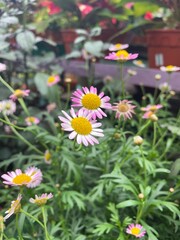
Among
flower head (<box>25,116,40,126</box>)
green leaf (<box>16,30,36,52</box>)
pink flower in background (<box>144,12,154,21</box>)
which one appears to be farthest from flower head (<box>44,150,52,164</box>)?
pink flower in background (<box>144,12,154,21</box>)

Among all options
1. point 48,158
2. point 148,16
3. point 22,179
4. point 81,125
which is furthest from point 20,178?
point 148,16

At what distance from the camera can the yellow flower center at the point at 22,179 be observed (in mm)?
601

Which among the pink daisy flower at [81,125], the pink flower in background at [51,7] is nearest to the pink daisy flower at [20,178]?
the pink daisy flower at [81,125]

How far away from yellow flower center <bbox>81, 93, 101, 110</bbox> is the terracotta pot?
0.62 metres

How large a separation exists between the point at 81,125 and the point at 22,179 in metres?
0.14

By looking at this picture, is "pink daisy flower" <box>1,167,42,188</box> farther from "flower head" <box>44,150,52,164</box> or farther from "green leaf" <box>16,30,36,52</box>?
"green leaf" <box>16,30,36,52</box>

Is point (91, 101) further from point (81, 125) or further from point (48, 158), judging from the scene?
point (48, 158)

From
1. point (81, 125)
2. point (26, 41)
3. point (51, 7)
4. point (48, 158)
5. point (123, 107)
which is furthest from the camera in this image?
point (51, 7)

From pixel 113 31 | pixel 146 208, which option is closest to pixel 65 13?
pixel 113 31

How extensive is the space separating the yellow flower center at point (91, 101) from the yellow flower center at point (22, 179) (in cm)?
16

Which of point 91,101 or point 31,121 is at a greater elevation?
point 91,101

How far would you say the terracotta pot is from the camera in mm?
1167

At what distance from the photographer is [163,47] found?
121 cm

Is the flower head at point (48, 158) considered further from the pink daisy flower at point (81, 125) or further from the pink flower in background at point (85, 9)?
the pink flower in background at point (85, 9)
